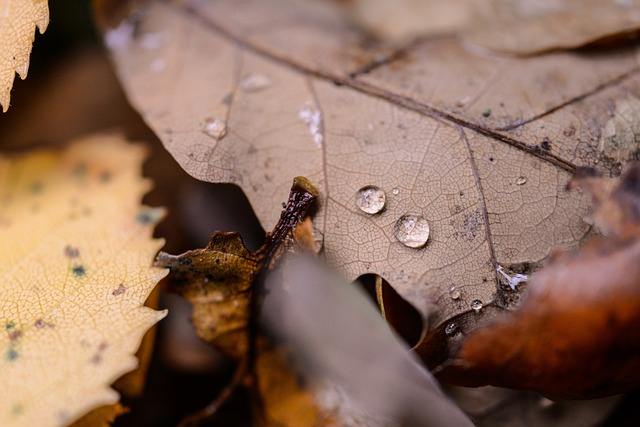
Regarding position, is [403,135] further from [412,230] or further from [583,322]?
[583,322]

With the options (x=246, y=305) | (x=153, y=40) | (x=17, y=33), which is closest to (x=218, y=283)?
(x=246, y=305)

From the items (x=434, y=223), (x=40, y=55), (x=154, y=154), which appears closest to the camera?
(x=434, y=223)

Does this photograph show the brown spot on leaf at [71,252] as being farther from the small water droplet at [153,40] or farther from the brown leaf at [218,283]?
the small water droplet at [153,40]

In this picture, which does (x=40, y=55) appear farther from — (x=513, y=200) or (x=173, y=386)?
(x=513, y=200)

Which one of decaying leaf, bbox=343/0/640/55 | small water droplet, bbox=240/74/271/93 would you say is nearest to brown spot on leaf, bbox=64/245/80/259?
small water droplet, bbox=240/74/271/93

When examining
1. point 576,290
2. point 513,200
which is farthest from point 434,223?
point 576,290
